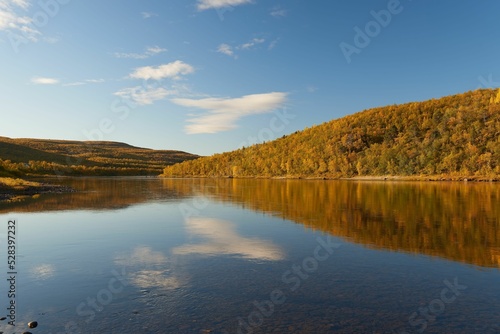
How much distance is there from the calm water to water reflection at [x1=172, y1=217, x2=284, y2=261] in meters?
0.08

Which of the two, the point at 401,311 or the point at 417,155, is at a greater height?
the point at 417,155

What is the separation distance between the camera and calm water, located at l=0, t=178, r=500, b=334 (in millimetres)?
10727

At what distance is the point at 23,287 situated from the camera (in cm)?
1395

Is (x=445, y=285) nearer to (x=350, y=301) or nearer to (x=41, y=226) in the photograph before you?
(x=350, y=301)

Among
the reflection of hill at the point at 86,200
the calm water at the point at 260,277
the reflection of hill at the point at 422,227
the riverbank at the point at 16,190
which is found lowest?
the calm water at the point at 260,277

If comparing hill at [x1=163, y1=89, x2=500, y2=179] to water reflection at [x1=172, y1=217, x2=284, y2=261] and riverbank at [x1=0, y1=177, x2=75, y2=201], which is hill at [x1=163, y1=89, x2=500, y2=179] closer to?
water reflection at [x1=172, y1=217, x2=284, y2=261]

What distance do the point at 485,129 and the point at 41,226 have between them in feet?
546

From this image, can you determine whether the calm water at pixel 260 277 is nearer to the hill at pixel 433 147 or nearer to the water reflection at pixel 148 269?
the water reflection at pixel 148 269

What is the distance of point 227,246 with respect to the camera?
839 inches

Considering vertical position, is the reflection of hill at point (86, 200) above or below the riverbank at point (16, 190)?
below

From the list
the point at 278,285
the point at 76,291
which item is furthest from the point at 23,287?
the point at 278,285

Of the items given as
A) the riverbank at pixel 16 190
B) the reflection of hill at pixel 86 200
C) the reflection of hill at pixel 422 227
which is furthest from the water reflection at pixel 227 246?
the riverbank at pixel 16 190

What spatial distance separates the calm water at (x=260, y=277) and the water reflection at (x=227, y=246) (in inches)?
3.0

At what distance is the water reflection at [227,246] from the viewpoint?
19.3 meters
